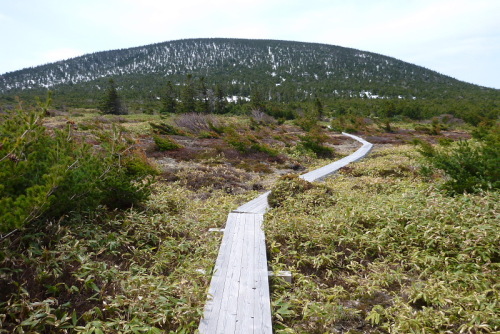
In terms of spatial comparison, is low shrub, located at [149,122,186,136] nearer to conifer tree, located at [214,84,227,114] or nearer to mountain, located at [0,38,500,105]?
conifer tree, located at [214,84,227,114]

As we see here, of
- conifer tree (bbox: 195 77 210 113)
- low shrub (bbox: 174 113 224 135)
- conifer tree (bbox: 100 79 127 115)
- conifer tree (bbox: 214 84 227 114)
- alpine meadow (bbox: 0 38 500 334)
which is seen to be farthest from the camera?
conifer tree (bbox: 214 84 227 114)

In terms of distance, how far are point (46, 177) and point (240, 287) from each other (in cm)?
316

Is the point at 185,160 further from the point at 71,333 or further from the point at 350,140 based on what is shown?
the point at 350,140

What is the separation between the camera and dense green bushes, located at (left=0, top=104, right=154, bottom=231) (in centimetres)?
333

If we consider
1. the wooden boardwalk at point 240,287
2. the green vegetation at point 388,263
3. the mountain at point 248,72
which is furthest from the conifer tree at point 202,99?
the wooden boardwalk at point 240,287

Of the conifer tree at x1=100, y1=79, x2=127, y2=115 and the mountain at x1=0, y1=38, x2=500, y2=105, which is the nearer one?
the conifer tree at x1=100, y1=79, x2=127, y2=115

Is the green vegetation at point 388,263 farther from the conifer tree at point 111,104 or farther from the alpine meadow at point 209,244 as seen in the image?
the conifer tree at point 111,104

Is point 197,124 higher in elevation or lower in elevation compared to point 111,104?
lower

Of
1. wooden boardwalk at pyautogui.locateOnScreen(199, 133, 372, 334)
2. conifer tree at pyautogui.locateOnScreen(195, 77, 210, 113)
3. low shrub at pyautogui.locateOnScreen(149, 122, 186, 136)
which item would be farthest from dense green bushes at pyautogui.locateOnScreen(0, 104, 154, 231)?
conifer tree at pyautogui.locateOnScreen(195, 77, 210, 113)

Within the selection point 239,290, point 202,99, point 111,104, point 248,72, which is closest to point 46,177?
point 239,290

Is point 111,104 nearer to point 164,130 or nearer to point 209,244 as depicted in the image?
point 164,130

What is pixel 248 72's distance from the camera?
141m

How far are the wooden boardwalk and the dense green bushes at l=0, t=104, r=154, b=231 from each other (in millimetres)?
2503

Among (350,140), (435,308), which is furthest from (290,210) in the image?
(350,140)
